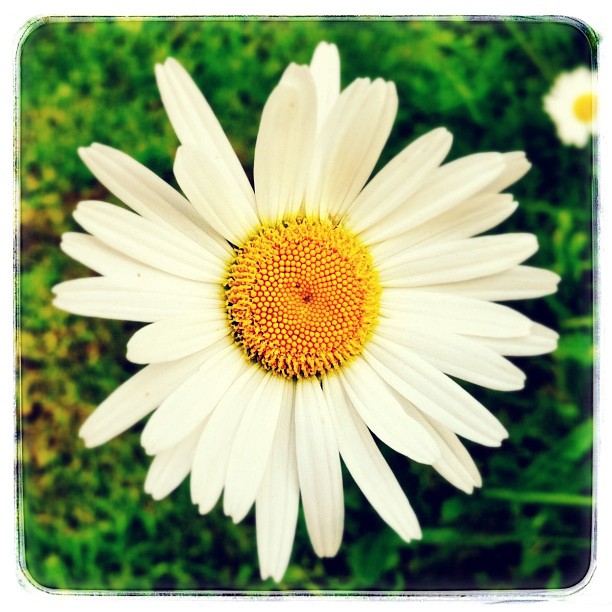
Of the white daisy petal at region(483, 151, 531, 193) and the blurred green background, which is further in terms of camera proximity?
the blurred green background

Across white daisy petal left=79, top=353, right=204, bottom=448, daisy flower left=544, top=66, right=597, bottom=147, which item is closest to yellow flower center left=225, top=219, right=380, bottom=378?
white daisy petal left=79, top=353, right=204, bottom=448

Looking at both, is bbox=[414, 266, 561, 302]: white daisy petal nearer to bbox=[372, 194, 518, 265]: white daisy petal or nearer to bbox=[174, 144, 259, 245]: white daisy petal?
bbox=[372, 194, 518, 265]: white daisy petal

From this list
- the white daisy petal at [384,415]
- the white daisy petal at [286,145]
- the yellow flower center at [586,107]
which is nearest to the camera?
the white daisy petal at [286,145]

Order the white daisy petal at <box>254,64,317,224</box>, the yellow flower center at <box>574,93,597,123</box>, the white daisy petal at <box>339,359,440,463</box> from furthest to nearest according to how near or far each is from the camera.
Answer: the yellow flower center at <box>574,93,597,123</box>
the white daisy petal at <box>339,359,440,463</box>
the white daisy petal at <box>254,64,317,224</box>

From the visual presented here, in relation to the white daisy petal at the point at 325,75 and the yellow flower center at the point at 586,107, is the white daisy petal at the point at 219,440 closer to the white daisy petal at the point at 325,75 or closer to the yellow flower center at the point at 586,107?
the white daisy petal at the point at 325,75

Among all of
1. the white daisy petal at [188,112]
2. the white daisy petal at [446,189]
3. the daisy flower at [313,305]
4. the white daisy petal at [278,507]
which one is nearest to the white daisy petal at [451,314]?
the daisy flower at [313,305]

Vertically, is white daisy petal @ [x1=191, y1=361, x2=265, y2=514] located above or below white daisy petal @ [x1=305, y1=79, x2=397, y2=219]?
below

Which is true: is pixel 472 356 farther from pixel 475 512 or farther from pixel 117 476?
pixel 117 476
